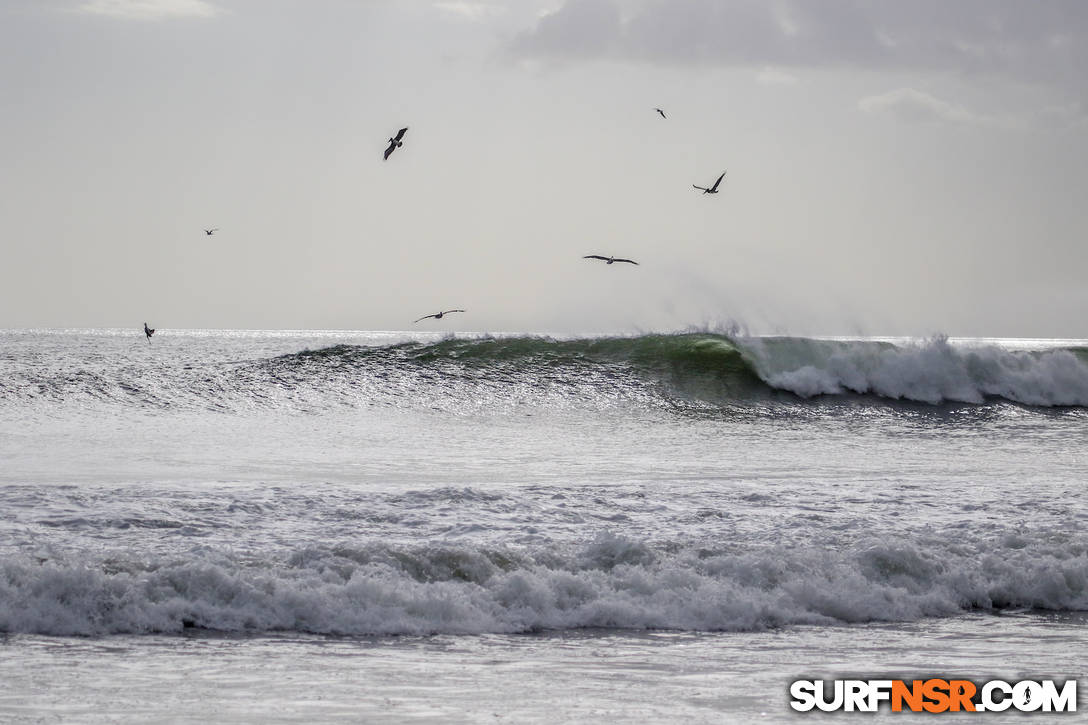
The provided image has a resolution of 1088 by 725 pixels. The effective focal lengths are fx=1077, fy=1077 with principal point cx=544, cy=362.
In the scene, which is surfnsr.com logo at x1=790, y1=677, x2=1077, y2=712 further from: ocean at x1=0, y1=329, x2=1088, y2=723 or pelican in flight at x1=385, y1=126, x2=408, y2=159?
pelican in flight at x1=385, y1=126, x2=408, y2=159

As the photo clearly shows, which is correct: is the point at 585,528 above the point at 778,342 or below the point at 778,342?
below

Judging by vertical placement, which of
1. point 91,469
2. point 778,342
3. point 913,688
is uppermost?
point 778,342

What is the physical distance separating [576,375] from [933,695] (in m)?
19.7

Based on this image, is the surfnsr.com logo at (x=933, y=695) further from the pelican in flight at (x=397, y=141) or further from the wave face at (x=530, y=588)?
the pelican in flight at (x=397, y=141)

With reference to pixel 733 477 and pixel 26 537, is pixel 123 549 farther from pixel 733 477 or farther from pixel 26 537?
pixel 733 477

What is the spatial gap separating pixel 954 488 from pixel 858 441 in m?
5.75

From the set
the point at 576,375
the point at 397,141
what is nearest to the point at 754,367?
the point at 576,375

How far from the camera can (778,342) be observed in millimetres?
29406

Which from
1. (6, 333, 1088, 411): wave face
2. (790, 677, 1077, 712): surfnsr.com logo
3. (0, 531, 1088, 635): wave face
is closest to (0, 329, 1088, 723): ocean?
(0, 531, 1088, 635): wave face

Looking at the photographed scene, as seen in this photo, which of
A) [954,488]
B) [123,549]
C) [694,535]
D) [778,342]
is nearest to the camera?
[123,549]

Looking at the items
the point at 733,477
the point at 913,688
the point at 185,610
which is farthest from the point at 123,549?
the point at 733,477

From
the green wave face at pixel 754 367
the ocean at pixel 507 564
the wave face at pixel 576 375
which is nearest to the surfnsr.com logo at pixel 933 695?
the ocean at pixel 507 564

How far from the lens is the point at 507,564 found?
9398mm

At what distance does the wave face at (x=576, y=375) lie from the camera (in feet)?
77.0
